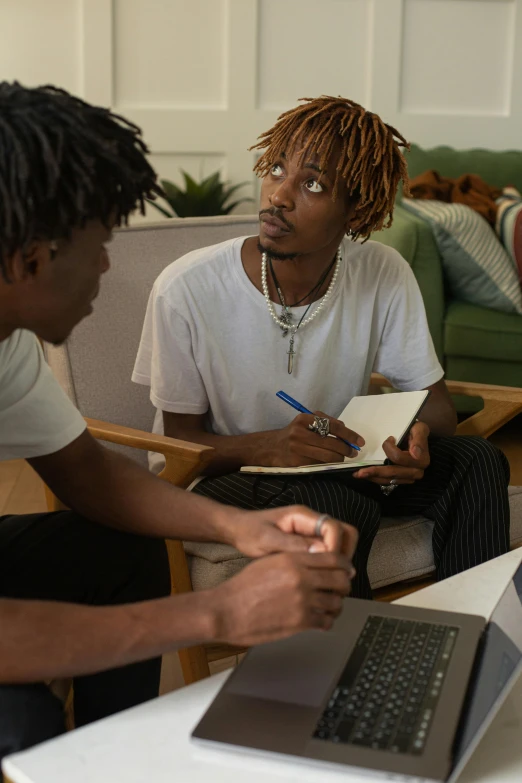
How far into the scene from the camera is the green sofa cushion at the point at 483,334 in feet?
10.2

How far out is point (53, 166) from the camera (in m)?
1.00

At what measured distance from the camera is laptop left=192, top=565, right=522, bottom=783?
91 centimetres

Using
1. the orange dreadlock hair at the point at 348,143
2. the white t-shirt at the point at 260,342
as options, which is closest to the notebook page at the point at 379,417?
the white t-shirt at the point at 260,342

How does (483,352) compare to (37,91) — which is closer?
(37,91)

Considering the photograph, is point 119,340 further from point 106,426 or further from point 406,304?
point 406,304

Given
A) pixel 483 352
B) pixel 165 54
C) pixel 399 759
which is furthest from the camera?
pixel 165 54

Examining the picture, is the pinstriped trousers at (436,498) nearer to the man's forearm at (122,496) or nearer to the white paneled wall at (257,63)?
the man's forearm at (122,496)

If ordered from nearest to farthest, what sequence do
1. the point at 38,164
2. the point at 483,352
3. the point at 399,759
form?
the point at 399,759 → the point at 38,164 → the point at 483,352

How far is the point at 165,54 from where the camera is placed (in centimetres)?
379

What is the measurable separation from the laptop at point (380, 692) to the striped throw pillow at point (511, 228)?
2231 millimetres

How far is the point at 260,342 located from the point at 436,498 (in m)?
0.43

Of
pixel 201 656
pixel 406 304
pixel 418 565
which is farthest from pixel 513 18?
pixel 201 656

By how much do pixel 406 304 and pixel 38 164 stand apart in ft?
3.42

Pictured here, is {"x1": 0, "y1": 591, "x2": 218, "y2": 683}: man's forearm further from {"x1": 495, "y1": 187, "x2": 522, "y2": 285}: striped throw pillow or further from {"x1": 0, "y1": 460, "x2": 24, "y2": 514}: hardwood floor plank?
{"x1": 495, "y1": 187, "x2": 522, "y2": 285}: striped throw pillow
